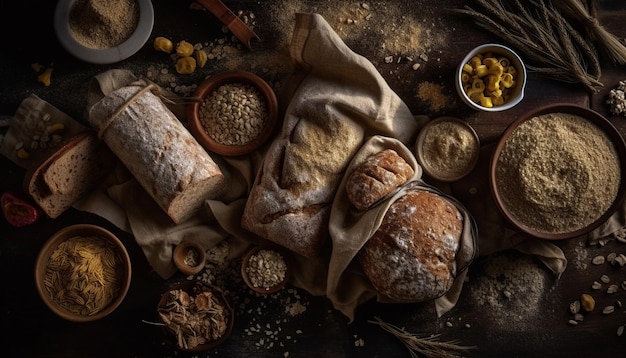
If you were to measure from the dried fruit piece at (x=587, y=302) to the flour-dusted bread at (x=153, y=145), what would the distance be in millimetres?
2073

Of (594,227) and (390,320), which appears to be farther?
(390,320)

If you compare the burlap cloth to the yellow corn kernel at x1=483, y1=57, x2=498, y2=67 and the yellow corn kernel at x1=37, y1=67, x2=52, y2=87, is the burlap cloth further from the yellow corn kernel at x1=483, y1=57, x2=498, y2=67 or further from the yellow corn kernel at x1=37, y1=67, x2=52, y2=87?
the yellow corn kernel at x1=483, y1=57, x2=498, y2=67

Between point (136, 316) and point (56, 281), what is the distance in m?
0.46

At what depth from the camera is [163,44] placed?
10.5 ft

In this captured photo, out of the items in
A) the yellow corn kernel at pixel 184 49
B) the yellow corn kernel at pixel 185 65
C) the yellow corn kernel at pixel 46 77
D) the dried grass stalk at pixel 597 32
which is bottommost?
the yellow corn kernel at pixel 46 77

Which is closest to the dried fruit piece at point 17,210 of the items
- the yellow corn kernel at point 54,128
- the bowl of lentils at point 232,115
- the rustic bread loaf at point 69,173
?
the rustic bread loaf at point 69,173

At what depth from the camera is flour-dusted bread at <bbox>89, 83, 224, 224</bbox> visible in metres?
2.87

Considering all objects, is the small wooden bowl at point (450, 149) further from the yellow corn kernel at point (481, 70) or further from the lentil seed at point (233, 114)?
the lentil seed at point (233, 114)

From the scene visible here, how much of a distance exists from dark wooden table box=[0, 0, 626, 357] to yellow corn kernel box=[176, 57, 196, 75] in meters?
0.04

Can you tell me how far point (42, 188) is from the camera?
296cm

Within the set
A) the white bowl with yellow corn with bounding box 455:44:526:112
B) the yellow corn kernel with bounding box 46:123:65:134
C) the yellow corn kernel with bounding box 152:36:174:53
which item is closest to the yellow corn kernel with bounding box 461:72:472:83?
the white bowl with yellow corn with bounding box 455:44:526:112

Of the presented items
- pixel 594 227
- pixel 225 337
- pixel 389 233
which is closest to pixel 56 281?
pixel 225 337

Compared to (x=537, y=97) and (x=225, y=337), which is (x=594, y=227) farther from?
(x=225, y=337)

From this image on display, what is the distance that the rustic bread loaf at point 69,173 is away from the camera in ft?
9.47
